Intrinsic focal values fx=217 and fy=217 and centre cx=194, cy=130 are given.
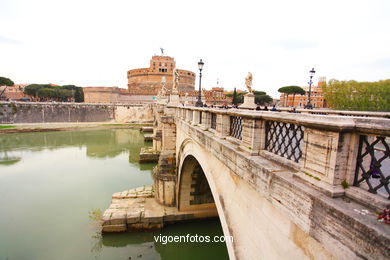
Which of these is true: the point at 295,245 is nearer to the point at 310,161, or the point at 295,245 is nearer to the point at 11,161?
the point at 310,161

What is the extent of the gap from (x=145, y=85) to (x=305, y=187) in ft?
221

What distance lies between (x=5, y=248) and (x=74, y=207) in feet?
10.7

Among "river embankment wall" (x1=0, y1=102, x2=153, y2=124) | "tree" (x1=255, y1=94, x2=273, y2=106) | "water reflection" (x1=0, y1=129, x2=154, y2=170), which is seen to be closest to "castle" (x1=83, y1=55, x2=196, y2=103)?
"river embankment wall" (x1=0, y1=102, x2=153, y2=124)

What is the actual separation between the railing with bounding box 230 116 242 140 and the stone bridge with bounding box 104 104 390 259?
0.06 ft

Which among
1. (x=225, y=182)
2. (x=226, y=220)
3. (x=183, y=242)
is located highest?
(x=225, y=182)

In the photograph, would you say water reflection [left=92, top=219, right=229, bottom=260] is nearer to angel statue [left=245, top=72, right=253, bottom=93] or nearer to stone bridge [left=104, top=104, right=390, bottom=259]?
stone bridge [left=104, top=104, right=390, bottom=259]

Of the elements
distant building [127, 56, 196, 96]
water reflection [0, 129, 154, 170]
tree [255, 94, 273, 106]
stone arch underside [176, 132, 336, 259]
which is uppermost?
distant building [127, 56, 196, 96]

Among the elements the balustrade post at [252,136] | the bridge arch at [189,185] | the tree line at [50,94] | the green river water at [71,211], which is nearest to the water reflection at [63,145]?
the green river water at [71,211]

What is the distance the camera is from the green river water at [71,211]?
857 cm

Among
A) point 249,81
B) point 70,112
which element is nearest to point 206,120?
point 249,81

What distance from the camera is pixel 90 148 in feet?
85.6

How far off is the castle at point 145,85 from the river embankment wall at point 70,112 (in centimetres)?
860

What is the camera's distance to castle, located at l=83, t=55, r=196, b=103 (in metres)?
59.4

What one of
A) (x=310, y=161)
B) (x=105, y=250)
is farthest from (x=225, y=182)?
(x=105, y=250)
